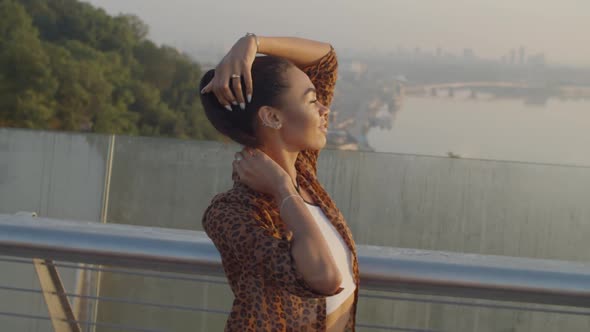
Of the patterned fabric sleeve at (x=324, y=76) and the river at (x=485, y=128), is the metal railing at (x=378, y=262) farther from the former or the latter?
the river at (x=485, y=128)

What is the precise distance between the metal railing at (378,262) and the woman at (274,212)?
0.11 m

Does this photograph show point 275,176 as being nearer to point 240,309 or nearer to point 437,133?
point 240,309

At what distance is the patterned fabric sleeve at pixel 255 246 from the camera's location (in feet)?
3.87

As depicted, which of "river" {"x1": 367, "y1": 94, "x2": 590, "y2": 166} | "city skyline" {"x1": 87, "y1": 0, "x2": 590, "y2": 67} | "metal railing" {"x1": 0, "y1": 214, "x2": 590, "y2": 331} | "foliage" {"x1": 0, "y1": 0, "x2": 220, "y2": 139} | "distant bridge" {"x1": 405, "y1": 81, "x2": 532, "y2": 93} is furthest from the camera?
"distant bridge" {"x1": 405, "y1": 81, "x2": 532, "y2": 93}

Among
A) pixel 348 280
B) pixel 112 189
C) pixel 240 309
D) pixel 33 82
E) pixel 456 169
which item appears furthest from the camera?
pixel 33 82

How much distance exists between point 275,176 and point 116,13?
119ft

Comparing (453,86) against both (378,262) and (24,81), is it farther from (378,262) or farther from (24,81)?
(378,262)

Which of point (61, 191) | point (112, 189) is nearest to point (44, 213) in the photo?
point (61, 191)

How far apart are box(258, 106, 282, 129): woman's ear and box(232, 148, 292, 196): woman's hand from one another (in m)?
0.05

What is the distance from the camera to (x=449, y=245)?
Result: 18.7 ft

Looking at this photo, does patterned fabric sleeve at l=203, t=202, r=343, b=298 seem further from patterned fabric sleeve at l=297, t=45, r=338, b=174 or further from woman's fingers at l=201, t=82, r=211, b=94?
patterned fabric sleeve at l=297, t=45, r=338, b=174

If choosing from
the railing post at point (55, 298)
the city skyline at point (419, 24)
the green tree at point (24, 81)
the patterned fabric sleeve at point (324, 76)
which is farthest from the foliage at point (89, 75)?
the patterned fabric sleeve at point (324, 76)

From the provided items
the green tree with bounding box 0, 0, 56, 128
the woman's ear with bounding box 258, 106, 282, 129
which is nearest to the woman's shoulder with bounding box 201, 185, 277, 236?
the woman's ear with bounding box 258, 106, 282, 129

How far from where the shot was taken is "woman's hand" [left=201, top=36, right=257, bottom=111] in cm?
127
